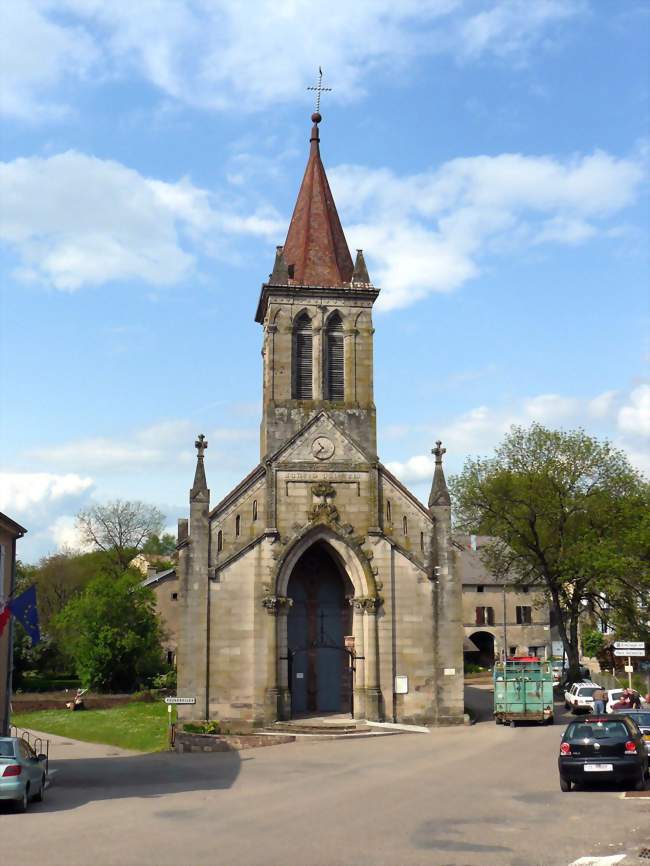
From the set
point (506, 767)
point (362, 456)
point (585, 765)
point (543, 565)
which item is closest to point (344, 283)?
point (362, 456)

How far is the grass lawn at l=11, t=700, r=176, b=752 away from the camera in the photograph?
3604cm

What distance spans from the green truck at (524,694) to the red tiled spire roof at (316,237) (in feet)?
57.4

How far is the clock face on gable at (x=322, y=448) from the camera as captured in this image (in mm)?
38625

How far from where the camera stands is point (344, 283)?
41.6m

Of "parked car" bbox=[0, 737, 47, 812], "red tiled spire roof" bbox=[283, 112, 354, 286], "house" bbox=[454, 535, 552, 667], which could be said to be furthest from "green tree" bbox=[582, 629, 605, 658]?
"parked car" bbox=[0, 737, 47, 812]

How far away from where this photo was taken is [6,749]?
57.8ft

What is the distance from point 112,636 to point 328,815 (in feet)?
132

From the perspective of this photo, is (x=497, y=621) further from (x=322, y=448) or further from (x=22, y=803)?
(x=22, y=803)

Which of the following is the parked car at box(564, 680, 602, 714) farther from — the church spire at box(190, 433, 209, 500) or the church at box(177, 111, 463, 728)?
the church spire at box(190, 433, 209, 500)

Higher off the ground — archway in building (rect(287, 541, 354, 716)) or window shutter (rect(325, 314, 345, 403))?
window shutter (rect(325, 314, 345, 403))

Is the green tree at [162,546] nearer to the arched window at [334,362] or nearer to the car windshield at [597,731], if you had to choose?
the arched window at [334,362]

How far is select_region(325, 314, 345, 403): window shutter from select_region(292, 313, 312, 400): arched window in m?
0.78

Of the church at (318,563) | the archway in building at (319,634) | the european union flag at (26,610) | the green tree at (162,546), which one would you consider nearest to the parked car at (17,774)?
the european union flag at (26,610)

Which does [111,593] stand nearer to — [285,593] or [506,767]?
[285,593]
